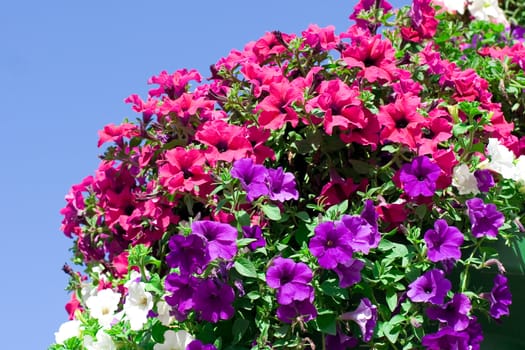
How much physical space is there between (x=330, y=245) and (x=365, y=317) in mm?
218

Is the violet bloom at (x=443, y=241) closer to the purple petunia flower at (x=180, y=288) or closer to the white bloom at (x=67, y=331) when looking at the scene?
the purple petunia flower at (x=180, y=288)

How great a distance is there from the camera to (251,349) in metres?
2.02

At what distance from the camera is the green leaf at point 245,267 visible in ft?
6.39

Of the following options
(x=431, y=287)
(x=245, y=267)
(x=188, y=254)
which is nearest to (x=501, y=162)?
(x=431, y=287)

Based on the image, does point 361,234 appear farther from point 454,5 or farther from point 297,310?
point 454,5

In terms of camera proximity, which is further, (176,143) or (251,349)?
(176,143)

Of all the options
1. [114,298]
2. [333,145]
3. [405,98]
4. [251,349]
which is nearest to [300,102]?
[333,145]

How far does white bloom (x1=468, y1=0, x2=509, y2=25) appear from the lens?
3.69m

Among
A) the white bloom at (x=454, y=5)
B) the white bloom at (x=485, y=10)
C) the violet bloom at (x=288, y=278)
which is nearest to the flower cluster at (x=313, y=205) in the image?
the violet bloom at (x=288, y=278)

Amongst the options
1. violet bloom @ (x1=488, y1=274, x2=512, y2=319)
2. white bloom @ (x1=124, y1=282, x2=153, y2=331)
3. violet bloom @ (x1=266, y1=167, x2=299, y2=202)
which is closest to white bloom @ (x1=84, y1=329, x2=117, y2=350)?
white bloom @ (x1=124, y1=282, x2=153, y2=331)

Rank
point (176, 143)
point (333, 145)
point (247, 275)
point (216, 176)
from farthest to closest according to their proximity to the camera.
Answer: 1. point (176, 143)
2. point (333, 145)
3. point (216, 176)
4. point (247, 275)

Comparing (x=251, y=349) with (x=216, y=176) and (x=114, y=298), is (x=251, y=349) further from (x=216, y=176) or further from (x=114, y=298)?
(x=114, y=298)

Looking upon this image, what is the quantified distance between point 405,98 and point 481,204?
1.23 feet

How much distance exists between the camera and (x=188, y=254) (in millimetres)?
1948
